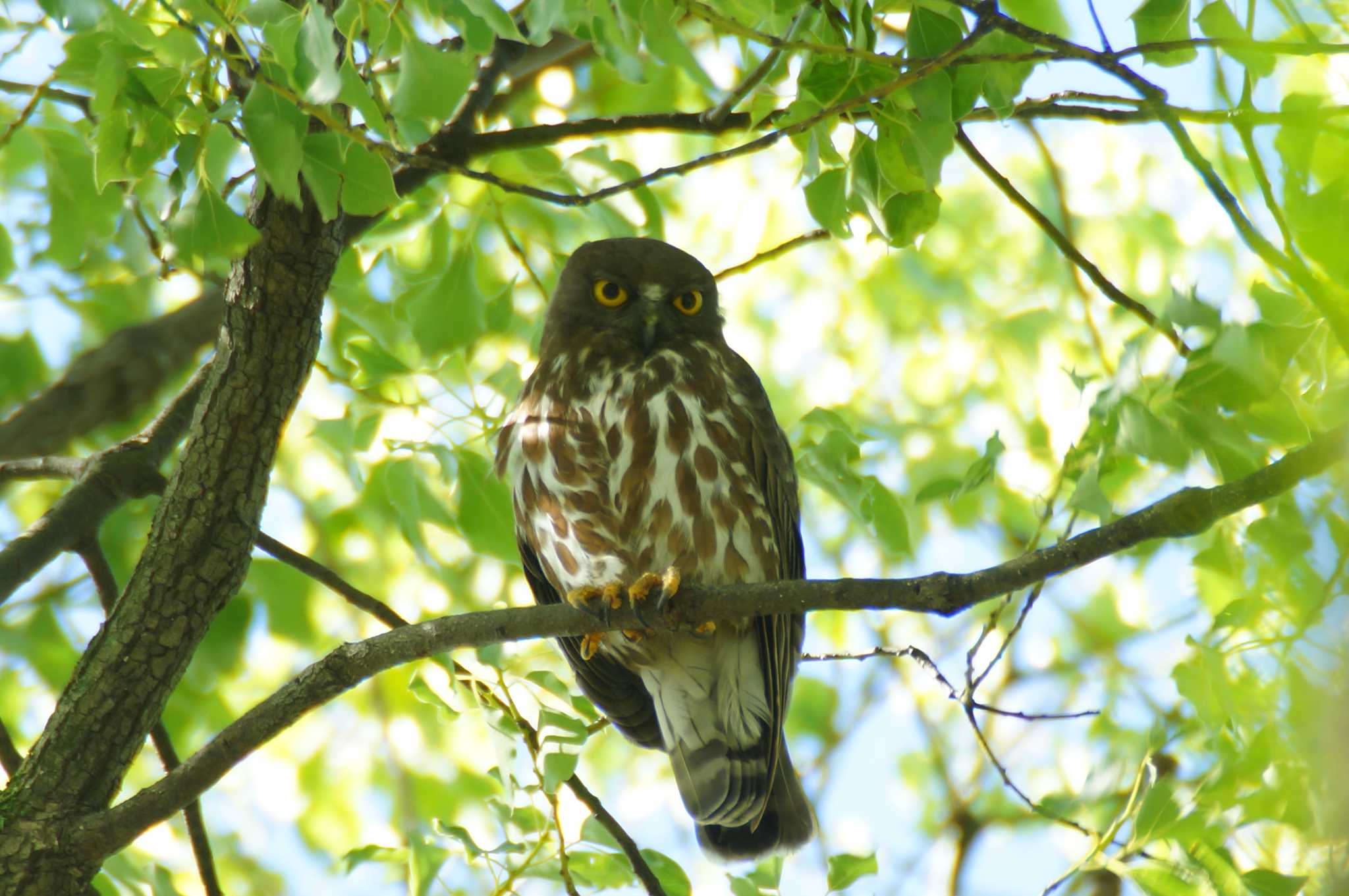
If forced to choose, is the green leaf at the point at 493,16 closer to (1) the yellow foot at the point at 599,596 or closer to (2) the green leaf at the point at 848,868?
(1) the yellow foot at the point at 599,596

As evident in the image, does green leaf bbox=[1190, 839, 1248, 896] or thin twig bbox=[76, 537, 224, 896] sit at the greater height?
thin twig bbox=[76, 537, 224, 896]

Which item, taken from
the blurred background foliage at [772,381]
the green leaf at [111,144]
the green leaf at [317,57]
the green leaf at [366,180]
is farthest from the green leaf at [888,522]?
the green leaf at [111,144]

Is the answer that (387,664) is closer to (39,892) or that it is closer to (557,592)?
(39,892)

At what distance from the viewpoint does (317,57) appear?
232 cm

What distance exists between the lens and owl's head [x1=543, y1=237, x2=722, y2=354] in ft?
16.1

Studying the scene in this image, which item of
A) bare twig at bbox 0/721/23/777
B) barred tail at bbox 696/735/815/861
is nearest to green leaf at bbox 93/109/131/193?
bare twig at bbox 0/721/23/777

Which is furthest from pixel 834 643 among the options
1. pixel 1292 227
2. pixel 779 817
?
pixel 1292 227

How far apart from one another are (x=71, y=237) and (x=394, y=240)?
141 centimetres

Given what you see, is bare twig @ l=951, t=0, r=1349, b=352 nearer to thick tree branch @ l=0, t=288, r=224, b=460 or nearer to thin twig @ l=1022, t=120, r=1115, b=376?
thin twig @ l=1022, t=120, r=1115, b=376

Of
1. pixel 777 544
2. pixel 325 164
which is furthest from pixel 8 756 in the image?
pixel 777 544

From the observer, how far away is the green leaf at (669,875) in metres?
3.62

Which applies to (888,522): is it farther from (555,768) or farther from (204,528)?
(204,528)

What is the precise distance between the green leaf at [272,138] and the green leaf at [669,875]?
6.90 ft

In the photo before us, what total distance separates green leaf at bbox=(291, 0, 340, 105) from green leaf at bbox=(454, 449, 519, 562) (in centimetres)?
178
